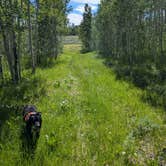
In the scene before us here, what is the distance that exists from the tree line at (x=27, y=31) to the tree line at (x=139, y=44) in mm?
7568

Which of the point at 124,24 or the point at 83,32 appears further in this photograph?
the point at 83,32

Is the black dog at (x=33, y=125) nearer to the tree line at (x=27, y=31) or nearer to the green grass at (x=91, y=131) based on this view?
the green grass at (x=91, y=131)

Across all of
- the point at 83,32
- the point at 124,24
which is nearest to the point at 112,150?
the point at 124,24

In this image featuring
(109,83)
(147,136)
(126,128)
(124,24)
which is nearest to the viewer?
(147,136)

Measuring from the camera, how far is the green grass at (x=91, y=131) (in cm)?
749

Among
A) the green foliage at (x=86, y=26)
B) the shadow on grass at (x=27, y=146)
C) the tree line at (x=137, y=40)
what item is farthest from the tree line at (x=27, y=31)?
the green foliage at (x=86, y=26)

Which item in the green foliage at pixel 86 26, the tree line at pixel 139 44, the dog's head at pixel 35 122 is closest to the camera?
the dog's head at pixel 35 122

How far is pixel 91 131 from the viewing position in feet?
30.8

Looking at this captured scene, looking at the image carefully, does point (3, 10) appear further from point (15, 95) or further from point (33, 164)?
point (33, 164)

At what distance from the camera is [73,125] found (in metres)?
9.91

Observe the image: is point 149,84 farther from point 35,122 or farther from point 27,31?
point 27,31

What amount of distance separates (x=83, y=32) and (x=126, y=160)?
79.1 meters

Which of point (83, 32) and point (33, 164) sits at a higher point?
point (83, 32)

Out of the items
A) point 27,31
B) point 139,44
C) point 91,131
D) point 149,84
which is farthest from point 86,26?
point 91,131
